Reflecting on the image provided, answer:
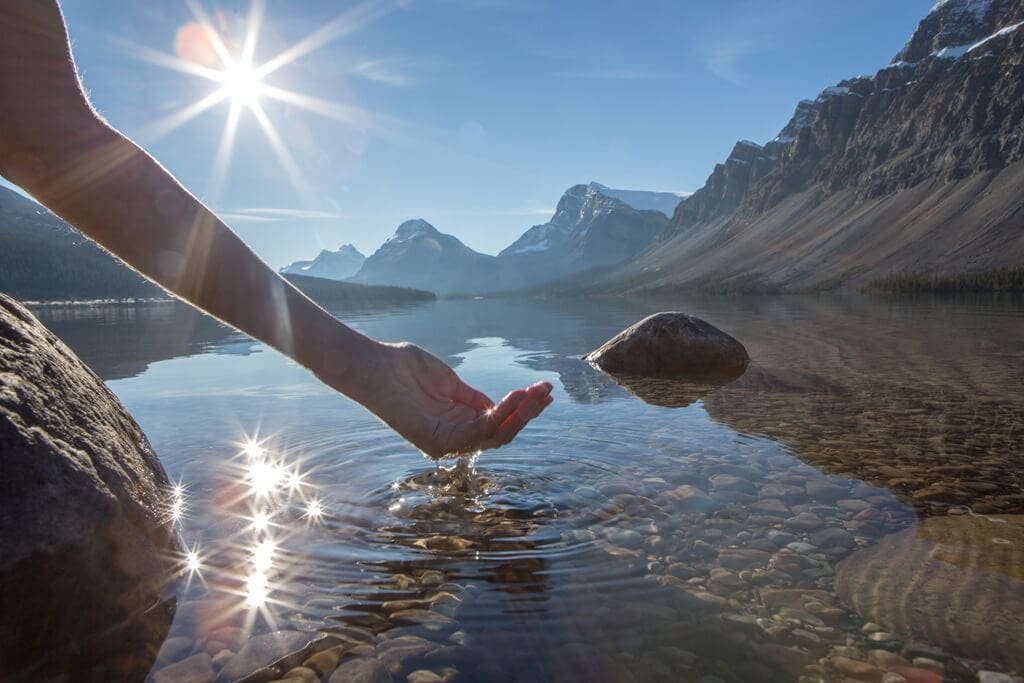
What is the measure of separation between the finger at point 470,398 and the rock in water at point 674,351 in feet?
36.3

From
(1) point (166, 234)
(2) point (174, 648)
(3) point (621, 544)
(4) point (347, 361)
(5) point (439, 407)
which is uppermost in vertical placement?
(1) point (166, 234)

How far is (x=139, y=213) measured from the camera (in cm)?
223

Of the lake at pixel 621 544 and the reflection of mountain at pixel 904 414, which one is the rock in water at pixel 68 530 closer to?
the lake at pixel 621 544

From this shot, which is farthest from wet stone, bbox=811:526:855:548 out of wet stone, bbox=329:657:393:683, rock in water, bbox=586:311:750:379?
rock in water, bbox=586:311:750:379

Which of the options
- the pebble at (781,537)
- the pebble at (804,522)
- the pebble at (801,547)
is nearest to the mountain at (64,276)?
the pebble at (804,522)

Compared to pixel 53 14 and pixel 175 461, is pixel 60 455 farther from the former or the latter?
pixel 175 461

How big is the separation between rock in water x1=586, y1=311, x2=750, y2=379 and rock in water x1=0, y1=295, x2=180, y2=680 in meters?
11.7

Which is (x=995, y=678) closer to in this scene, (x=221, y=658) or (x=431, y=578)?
(x=431, y=578)

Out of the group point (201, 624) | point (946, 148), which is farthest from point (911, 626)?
point (946, 148)

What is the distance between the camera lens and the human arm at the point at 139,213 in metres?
2.01

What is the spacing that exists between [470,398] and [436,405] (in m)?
0.25

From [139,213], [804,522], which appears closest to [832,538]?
[804,522]

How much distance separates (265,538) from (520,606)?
80.8 inches

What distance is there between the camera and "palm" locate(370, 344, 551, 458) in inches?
116
